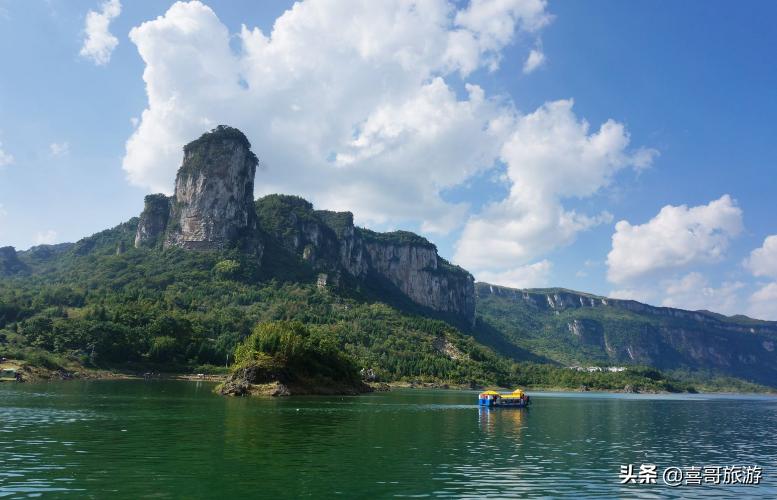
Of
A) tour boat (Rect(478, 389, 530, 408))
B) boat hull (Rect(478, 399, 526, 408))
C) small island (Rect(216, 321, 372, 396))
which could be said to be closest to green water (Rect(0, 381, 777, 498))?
boat hull (Rect(478, 399, 526, 408))

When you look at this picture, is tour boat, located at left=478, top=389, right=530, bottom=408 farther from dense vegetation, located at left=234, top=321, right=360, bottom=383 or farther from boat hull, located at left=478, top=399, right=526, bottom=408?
dense vegetation, located at left=234, top=321, right=360, bottom=383

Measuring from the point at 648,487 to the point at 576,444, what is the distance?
75.1 feet

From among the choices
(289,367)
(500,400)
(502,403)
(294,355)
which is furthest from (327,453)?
(294,355)

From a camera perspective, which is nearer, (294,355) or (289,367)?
(289,367)

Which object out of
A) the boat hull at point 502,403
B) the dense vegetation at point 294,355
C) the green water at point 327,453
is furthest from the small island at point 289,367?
the boat hull at point 502,403

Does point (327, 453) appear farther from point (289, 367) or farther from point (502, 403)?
point (289, 367)

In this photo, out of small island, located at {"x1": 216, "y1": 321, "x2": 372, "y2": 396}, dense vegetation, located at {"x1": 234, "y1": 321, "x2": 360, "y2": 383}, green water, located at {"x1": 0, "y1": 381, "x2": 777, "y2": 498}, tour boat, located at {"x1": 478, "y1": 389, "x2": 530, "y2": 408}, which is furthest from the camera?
dense vegetation, located at {"x1": 234, "y1": 321, "x2": 360, "y2": 383}

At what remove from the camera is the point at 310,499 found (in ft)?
92.9

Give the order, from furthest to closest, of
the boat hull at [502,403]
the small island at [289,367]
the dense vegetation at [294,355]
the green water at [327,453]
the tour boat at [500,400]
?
the dense vegetation at [294,355], the small island at [289,367], the tour boat at [500,400], the boat hull at [502,403], the green water at [327,453]

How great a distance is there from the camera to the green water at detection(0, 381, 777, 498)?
3180 cm

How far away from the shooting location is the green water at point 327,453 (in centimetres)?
3180

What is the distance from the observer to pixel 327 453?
44219 mm

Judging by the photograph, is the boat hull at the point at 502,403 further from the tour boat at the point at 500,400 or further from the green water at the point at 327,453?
the green water at the point at 327,453

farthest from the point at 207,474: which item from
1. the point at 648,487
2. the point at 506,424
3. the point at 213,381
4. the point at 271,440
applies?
the point at 213,381
